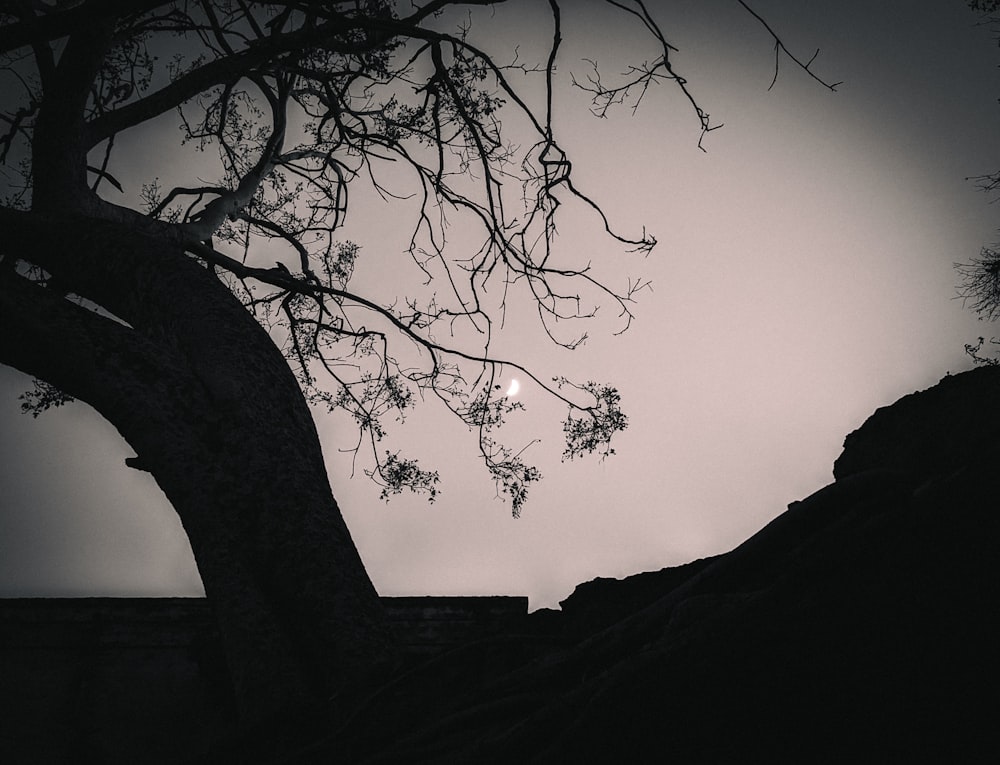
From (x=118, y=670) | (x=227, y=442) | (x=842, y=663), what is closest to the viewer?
(x=842, y=663)

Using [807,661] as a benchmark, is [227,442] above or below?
above

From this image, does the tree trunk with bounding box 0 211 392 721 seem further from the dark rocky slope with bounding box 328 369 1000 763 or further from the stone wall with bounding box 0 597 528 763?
the stone wall with bounding box 0 597 528 763

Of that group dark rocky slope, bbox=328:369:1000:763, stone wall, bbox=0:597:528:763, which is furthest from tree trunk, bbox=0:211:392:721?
stone wall, bbox=0:597:528:763

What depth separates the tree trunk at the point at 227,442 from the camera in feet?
6.32

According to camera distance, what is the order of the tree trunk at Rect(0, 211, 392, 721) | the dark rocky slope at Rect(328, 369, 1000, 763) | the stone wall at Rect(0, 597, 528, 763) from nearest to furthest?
1. the dark rocky slope at Rect(328, 369, 1000, 763)
2. the tree trunk at Rect(0, 211, 392, 721)
3. the stone wall at Rect(0, 597, 528, 763)

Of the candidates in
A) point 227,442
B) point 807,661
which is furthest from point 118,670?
point 807,661

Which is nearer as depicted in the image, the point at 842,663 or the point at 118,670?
the point at 842,663

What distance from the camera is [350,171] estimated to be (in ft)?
19.3

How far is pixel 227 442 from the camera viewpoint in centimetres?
229

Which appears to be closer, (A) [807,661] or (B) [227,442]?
(A) [807,661]

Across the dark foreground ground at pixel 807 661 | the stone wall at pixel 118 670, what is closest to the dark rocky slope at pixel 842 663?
the dark foreground ground at pixel 807 661

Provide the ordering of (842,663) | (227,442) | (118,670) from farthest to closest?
(118,670) → (227,442) → (842,663)

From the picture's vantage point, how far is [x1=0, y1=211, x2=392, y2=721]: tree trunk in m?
1.93

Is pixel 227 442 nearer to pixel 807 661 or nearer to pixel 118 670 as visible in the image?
pixel 807 661
